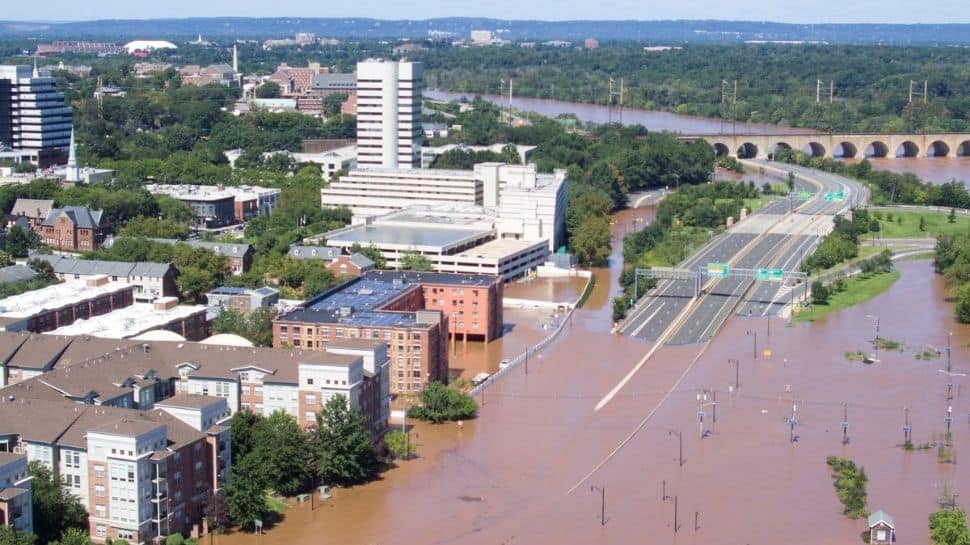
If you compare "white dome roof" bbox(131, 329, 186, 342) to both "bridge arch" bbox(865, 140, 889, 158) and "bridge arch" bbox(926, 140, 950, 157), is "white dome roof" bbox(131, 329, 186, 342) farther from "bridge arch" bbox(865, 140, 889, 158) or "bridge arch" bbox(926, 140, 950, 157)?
"bridge arch" bbox(926, 140, 950, 157)

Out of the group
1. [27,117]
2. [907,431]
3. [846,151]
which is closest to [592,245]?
[907,431]

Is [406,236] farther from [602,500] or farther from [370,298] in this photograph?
[602,500]

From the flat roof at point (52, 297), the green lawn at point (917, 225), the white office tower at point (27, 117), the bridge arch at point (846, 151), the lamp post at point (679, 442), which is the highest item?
the white office tower at point (27, 117)

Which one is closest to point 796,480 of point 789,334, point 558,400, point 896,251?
point 558,400

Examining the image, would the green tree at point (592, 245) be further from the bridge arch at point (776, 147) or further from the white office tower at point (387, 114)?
the bridge arch at point (776, 147)

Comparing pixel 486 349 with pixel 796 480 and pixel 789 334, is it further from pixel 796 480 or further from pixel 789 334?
pixel 796 480

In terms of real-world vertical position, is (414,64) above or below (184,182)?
above

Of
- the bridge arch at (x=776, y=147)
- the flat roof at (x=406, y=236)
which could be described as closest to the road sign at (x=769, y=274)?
the flat roof at (x=406, y=236)
